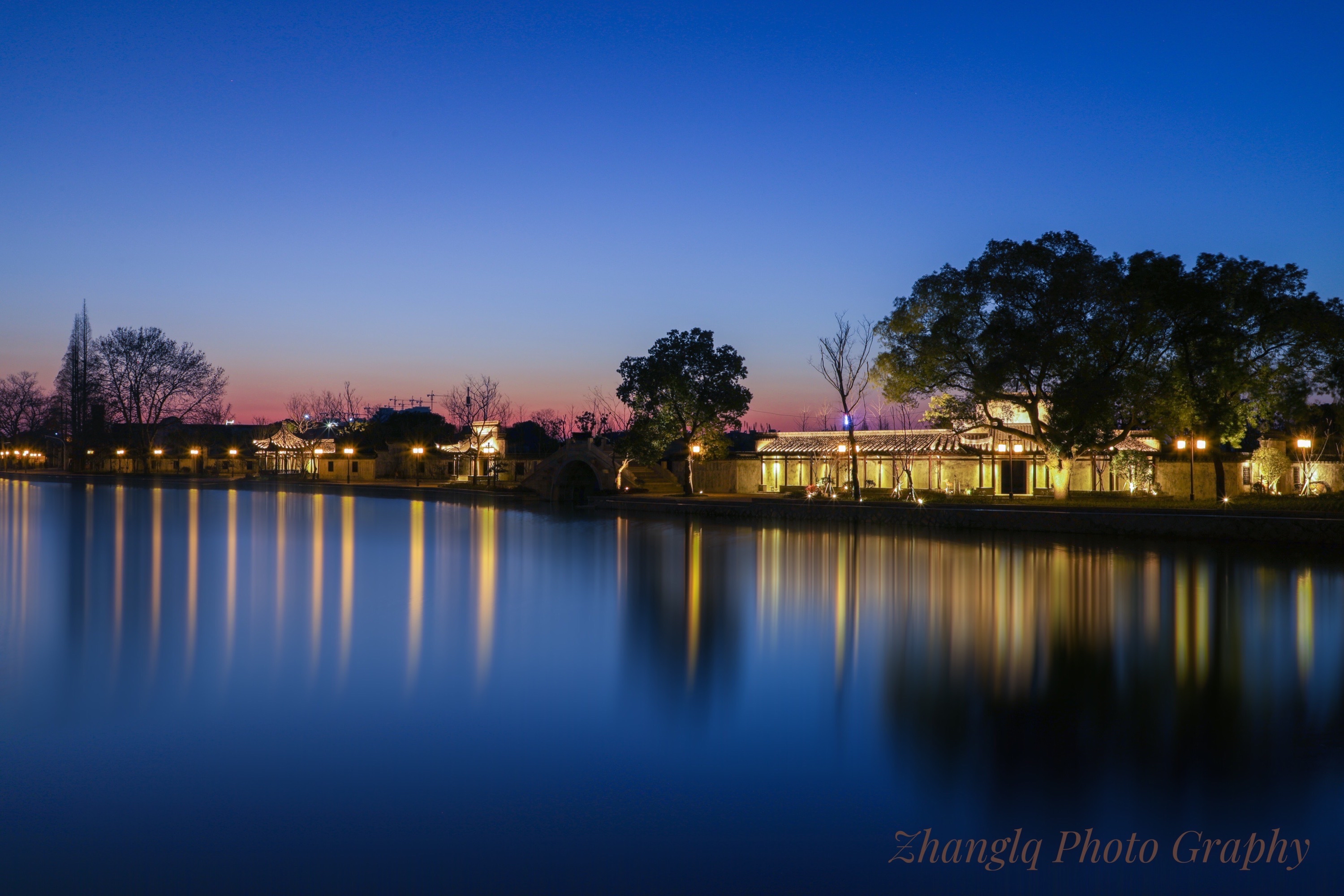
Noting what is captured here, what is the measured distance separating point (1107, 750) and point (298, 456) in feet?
258

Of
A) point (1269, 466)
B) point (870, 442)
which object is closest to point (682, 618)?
point (870, 442)

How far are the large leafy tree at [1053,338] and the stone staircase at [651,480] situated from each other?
662 inches

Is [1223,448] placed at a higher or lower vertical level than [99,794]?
higher

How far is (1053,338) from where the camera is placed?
98.9 ft

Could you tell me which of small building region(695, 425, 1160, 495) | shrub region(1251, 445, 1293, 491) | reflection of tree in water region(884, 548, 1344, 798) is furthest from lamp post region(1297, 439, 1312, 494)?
reflection of tree in water region(884, 548, 1344, 798)

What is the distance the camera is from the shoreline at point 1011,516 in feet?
79.5

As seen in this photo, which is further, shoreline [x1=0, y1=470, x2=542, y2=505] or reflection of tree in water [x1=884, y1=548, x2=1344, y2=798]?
shoreline [x1=0, y1=470, x2=542, y2=505]

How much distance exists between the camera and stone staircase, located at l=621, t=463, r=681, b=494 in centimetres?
4556

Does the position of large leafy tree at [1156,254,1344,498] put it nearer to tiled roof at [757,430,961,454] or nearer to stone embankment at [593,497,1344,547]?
stone embankment at [593,497,1344,547]

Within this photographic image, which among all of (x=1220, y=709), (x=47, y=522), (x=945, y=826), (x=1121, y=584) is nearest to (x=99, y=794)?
(x=945, y=826)

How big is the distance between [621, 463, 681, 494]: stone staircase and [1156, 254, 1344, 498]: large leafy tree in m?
23.0

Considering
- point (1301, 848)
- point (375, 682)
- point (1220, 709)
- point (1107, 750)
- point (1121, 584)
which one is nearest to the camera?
point (1301, 848)

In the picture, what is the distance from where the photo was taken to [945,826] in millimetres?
6418

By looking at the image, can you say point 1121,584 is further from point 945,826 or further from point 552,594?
point 945,826
